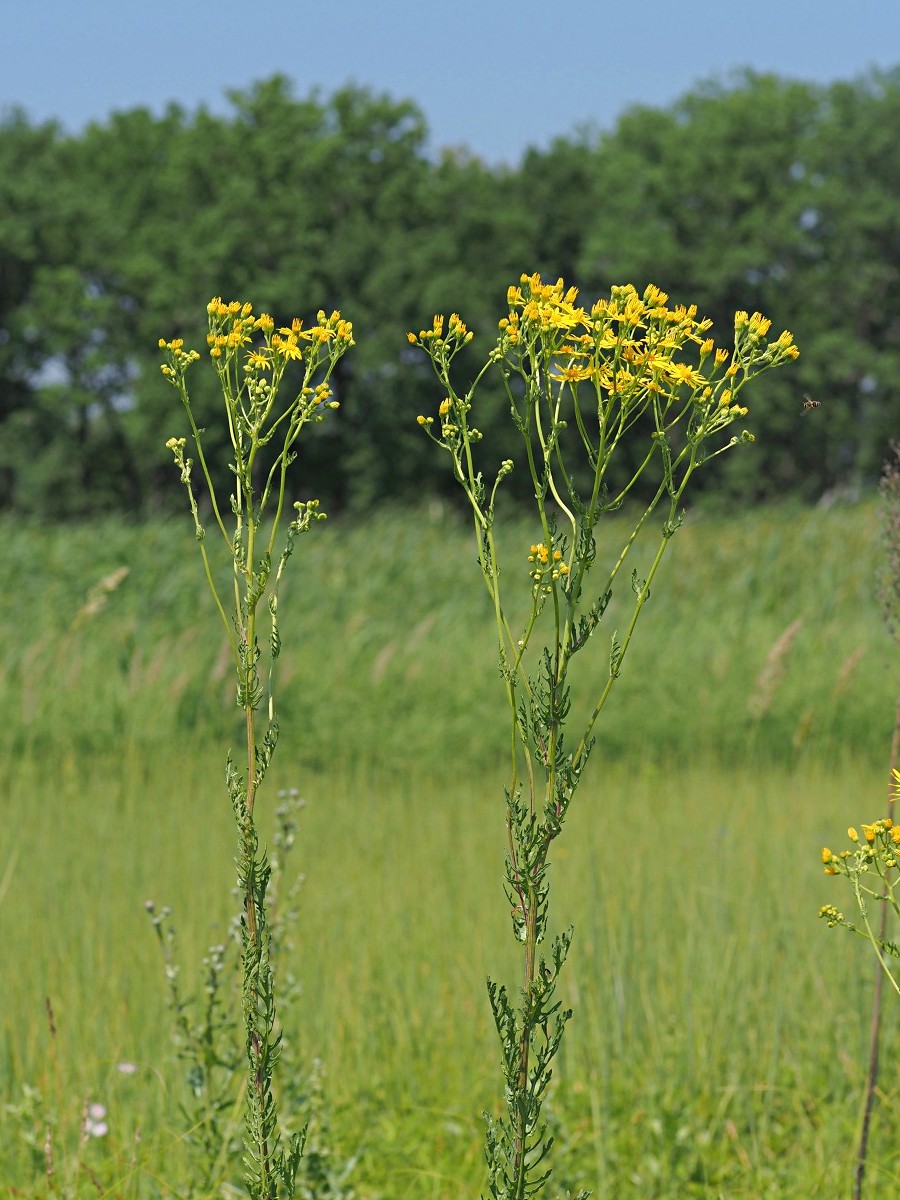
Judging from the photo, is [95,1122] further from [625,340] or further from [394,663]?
[394,663]

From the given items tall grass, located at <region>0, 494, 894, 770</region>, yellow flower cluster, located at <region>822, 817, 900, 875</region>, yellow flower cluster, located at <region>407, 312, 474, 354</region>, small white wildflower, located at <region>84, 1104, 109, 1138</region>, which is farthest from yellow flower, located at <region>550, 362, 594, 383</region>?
tall grass, located at <region>0, 494, 894, 770</region>

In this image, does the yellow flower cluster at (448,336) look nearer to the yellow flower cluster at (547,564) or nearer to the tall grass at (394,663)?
the yellow flower cluster at (547,564)

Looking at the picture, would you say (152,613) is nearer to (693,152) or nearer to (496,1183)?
(496,1183)

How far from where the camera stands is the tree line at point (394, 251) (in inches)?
1262

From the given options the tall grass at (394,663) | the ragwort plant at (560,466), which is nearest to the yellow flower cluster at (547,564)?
the ragwort plant at (560,466)

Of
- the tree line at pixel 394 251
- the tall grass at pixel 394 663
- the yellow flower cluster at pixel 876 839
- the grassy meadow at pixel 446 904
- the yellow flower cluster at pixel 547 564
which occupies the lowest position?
the grassy meadow at pixel 446 904

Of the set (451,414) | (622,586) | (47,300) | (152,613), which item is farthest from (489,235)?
(451,414)

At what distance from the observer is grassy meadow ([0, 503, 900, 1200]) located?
126 inches

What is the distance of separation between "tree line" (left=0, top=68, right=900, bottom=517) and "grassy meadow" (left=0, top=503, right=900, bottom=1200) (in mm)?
23106

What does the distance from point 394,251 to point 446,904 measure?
1157 inches

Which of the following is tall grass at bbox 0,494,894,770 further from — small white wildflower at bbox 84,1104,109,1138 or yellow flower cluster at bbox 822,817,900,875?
yellow flower cluster at bbox 822,817,900,875

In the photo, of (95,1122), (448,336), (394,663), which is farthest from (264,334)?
(394,663)

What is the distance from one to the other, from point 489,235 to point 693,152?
6.37 m

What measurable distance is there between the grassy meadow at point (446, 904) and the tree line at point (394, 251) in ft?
75.8
